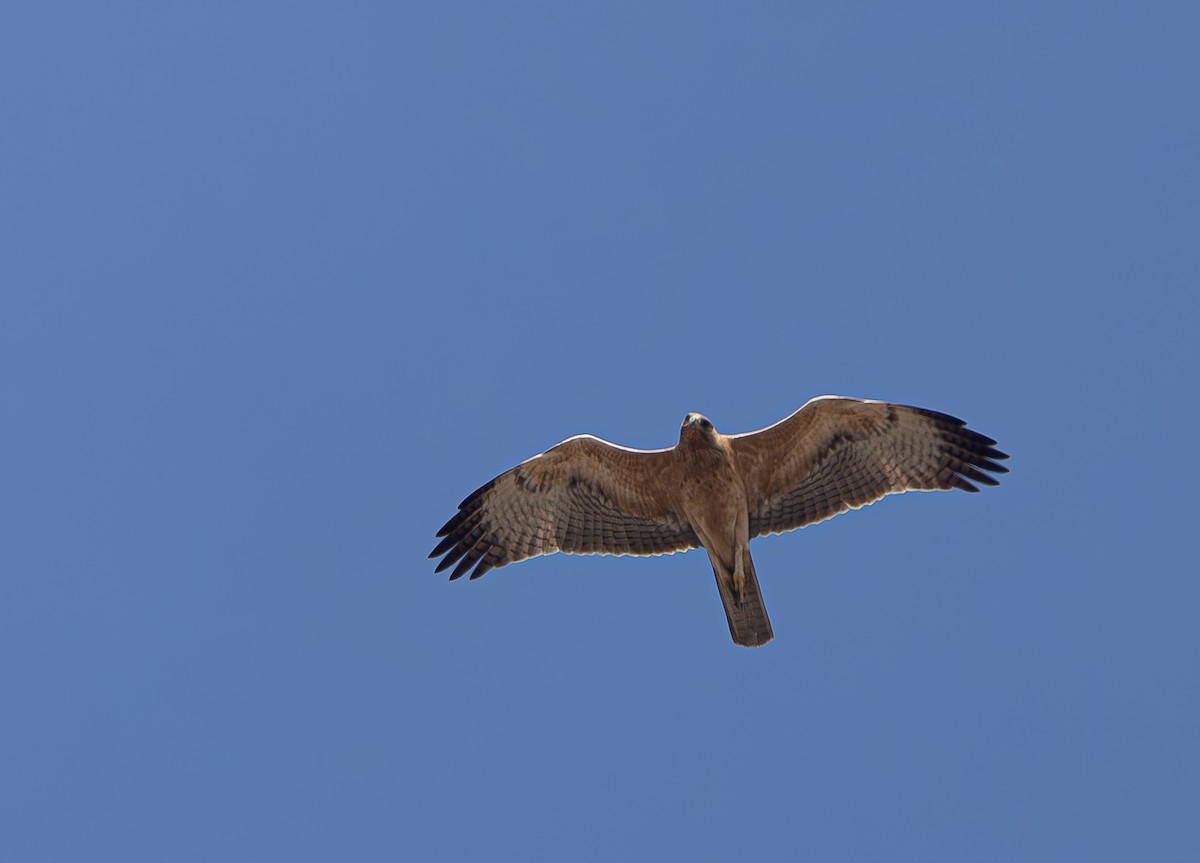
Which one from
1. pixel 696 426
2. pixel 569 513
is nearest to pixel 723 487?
pixel 696 426

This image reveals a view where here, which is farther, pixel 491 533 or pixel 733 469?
pixel 491 533

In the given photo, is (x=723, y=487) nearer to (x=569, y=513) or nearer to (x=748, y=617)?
(x=748, y=617)

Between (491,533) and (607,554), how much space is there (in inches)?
42.5

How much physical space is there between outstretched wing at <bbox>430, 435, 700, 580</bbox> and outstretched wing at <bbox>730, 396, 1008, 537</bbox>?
78 centimetres

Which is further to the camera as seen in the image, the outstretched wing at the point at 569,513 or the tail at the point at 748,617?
the outstretched wing at the point at 569,513

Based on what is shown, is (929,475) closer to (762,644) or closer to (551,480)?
(762,644)

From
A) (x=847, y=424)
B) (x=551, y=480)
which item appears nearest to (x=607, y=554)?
(x=551, y=480)

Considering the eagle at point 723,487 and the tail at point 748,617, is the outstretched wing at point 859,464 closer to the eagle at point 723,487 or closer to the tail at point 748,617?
the eagle at point 723,487

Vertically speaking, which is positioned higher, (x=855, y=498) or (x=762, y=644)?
(x=855, y=498)

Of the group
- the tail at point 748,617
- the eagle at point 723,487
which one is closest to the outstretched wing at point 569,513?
the eagle at point 723,487

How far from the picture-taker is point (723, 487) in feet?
35.2

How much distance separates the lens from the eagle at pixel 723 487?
1080 centimetres

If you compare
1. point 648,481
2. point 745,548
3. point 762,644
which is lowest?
point 762,644

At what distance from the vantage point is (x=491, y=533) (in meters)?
11.7
